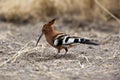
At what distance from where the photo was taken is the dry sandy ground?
4887 mm

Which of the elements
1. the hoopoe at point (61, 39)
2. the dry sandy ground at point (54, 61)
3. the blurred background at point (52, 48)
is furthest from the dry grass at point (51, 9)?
the hoopoe at point (61, 39)

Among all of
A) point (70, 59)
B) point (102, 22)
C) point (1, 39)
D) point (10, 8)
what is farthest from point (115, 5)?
point (70, 59)

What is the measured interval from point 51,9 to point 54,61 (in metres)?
4.64

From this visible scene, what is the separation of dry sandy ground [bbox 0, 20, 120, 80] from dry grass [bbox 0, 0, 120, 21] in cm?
198

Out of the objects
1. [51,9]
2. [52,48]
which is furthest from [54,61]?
[51,9]

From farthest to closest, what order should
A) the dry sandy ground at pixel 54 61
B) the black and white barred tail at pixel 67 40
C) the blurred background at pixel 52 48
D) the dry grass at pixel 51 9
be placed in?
the dry grass at pixel 51 9, the black and white barred tail at pixel 67 40, the blurred background at pixel 52 48, the dry sandy ground at pixel 54 61

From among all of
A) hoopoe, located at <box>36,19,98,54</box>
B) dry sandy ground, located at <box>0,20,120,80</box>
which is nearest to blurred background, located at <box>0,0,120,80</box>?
dry sandy ground, located at <box>0,20,120,80</box>

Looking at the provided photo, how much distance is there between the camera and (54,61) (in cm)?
552

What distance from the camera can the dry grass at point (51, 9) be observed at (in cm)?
975

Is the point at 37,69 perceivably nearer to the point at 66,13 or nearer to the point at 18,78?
the point at 18,78

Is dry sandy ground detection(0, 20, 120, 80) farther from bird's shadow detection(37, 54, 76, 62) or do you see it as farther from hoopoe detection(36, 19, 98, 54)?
hoopoe detection(36, 19, 98, 54)

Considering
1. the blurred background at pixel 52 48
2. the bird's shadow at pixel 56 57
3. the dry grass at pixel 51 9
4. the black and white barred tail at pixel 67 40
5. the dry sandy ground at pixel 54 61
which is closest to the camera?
the dry sandy ground at pixel 54 61

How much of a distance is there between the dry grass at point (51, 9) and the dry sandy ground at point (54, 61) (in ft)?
6.51

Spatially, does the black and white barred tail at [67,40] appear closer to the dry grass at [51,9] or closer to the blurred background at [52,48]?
the blurred background at [52,48]
